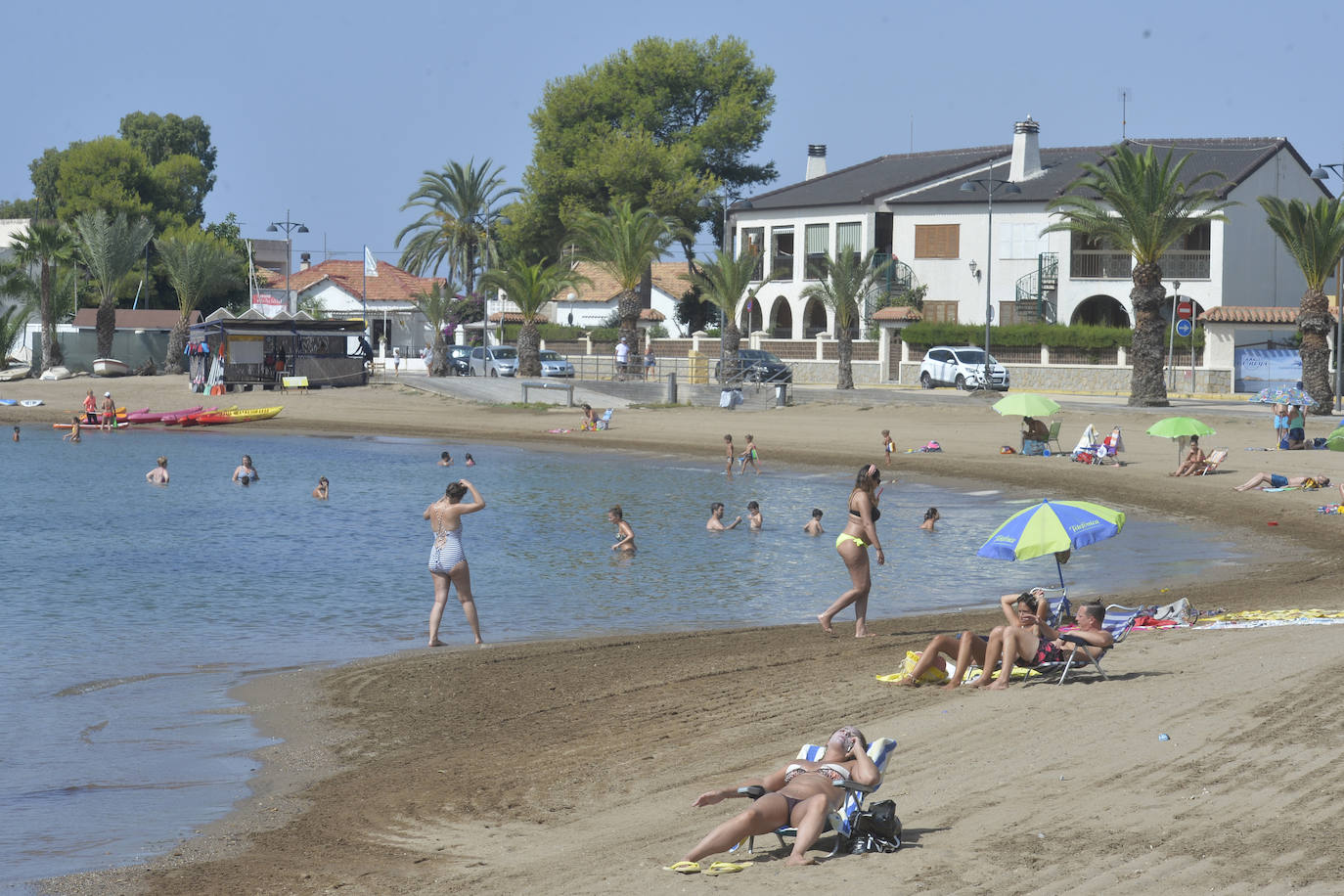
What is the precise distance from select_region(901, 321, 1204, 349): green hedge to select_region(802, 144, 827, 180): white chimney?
18554mm

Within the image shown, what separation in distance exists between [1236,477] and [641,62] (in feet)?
145

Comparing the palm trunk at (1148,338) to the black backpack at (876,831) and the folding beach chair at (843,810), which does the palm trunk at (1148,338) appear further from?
the black backpack at (876,831)

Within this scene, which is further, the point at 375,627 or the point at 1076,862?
the point at 375,627

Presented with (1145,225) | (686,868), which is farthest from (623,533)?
(1145,225)

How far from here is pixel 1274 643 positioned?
11.6 meters

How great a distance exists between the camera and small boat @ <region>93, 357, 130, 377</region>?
5975 centimetres

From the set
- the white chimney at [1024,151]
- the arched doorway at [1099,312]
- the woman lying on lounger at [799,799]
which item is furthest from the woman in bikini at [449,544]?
the white chimney at [1024,151]

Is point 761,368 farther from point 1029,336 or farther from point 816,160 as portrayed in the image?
point 816,160

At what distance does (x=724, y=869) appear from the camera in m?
6.93

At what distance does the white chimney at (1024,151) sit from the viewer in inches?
2208

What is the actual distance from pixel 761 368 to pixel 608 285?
33274 millimetres

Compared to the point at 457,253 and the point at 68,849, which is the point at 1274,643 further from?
the point at 457,253

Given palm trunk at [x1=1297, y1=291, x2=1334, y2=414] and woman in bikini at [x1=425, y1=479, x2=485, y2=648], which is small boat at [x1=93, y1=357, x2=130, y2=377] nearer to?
palm trunk at [x1=1297, y1=291, x2=1334, y2=414]

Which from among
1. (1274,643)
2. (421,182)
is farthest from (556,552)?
(421,182)
